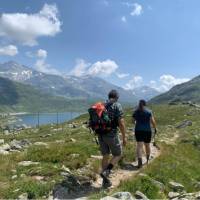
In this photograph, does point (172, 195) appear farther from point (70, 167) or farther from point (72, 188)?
point (70, 167)

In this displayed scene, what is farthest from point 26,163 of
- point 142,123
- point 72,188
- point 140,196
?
point 140,196

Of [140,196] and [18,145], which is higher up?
[18,145]

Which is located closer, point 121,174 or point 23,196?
point 23,196

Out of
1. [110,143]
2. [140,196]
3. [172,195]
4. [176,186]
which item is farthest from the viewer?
[176,186]

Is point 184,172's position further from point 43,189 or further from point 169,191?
point 43,189

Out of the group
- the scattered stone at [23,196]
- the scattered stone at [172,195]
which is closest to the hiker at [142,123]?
the scattered stone at [172,195]

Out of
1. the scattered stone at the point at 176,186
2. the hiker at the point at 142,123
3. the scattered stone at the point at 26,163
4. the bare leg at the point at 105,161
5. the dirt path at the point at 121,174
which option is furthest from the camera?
the hiker at the point at 142,123

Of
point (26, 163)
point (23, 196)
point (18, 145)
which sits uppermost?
point (18, 145)

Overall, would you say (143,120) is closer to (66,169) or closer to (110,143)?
(66,169)

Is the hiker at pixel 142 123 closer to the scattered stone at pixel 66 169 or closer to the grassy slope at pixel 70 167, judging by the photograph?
the grassy slope at pixel 70 167

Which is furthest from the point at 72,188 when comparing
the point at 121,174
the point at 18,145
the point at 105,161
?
the point at 18,145

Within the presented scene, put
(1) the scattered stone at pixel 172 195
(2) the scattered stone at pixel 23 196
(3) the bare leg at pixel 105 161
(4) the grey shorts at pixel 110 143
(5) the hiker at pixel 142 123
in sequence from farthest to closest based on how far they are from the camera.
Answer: (5) the hiker at pixel 142 123
(3) the bare leg at pixel 105 161
(1) the scattered stone at pixel 172 195
(4) the grey shorts at pixel 110 143
(2) the scattered stone at pixel 23 196

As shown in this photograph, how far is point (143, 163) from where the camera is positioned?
1877 cm

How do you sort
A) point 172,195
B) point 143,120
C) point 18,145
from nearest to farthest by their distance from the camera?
1. point 172,195
2. point 143,120
3. point 18,145
